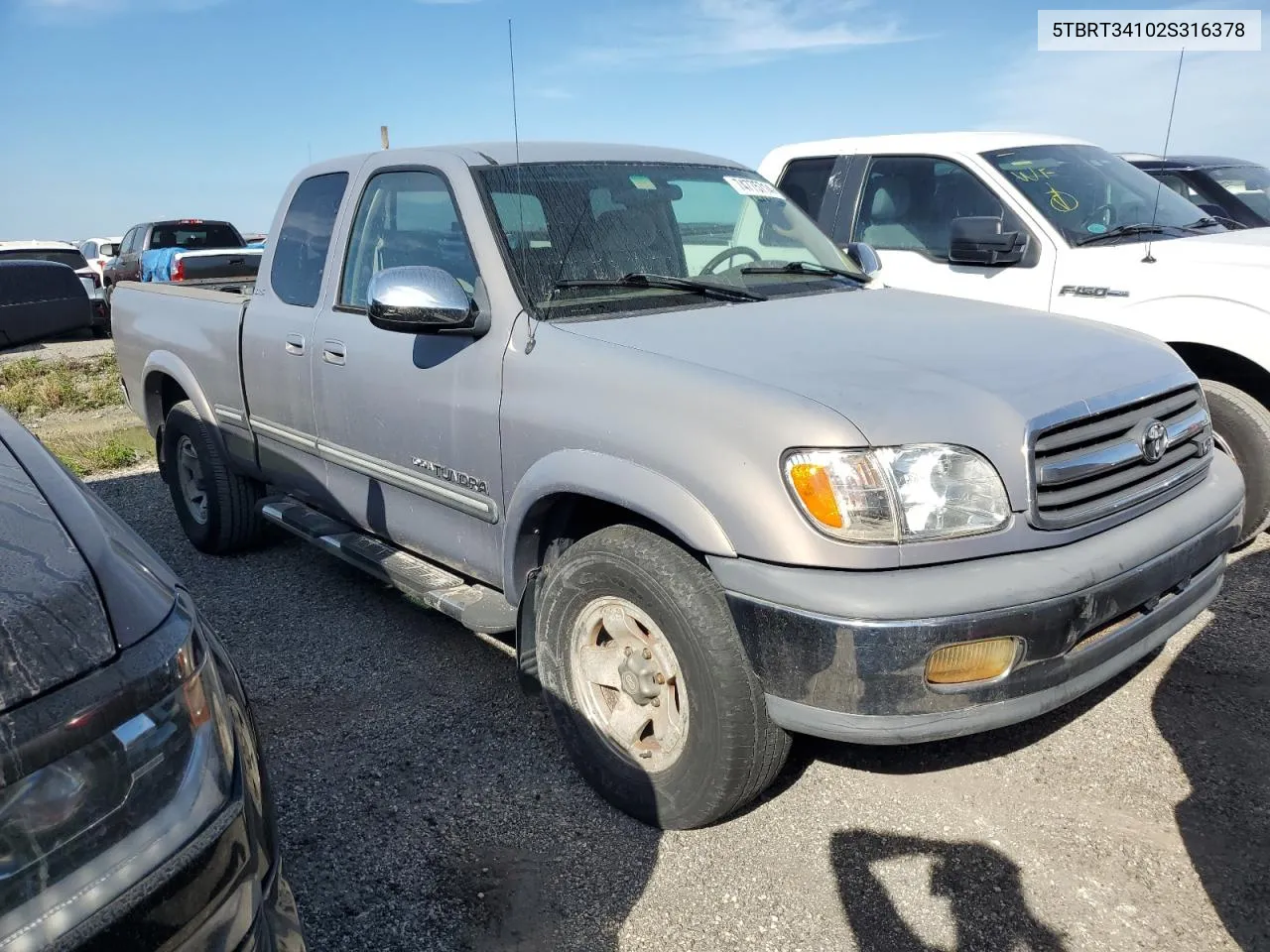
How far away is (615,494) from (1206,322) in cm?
334

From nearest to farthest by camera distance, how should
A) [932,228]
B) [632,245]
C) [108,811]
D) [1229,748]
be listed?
[108,811] < [1229,748] < [632,245] < [932,228]

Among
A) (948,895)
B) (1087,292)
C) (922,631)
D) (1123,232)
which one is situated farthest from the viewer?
(1123,232)

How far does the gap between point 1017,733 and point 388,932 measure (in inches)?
82.1

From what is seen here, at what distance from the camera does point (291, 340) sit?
13.6 ft

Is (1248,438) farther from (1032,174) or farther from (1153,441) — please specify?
(1153,441)

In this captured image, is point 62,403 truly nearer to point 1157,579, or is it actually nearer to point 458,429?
point 458,429

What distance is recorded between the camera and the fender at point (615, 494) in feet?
8.03

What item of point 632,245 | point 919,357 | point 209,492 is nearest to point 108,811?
point 919,357

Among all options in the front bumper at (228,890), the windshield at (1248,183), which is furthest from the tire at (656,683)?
the windshield at (1248,183)

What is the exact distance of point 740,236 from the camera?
12.7 feet

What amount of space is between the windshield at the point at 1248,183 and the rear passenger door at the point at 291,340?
6.54 m

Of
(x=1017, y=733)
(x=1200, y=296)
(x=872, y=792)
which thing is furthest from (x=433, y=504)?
(x=1200, y=296)

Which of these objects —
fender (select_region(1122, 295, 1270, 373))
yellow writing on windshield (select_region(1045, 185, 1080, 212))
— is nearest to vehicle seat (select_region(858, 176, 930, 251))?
yellow writing on windshield (select_region(1045, 185, 1080, 212))

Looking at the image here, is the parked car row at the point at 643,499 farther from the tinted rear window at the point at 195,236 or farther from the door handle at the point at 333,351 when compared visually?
the tinted rear window at the point at 195,236
